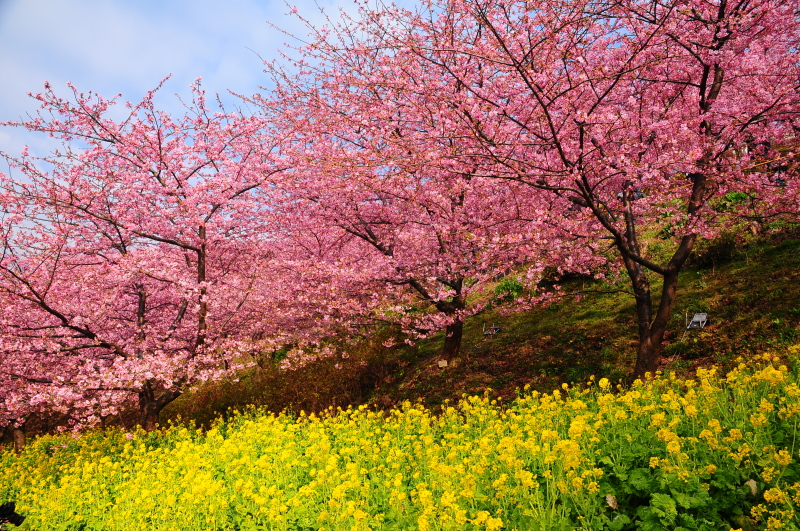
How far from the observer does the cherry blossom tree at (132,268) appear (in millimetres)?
10797

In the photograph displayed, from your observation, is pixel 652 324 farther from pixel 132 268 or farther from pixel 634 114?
pixel 132 268

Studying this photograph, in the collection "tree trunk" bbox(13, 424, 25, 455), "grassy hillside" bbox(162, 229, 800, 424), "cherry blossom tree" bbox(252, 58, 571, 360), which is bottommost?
"tree trunk" bbox(13, 424, 25, 455)

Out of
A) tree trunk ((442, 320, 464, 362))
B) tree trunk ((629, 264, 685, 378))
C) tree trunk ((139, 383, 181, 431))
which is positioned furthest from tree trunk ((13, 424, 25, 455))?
tree trunk ((629, 264, 685, 378))

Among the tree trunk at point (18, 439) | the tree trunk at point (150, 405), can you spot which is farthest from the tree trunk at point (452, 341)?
the tree trunk at point (18, 439)

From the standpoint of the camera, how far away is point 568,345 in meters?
11.4

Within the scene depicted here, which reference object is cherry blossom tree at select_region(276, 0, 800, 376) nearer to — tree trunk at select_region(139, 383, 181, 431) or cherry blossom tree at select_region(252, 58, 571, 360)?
cherry blossom tree at select_region(252, 58, 571, 360)

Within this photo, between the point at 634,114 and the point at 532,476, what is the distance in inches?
313

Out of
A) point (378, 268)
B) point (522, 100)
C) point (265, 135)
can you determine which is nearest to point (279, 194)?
point (265, 135)

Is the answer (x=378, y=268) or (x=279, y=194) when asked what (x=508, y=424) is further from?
(x=279, y=194)

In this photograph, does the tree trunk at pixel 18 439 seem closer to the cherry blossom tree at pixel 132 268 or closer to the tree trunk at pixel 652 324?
the cherry blossom tree at pixel 132 268

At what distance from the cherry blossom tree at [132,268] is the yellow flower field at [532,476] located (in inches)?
150

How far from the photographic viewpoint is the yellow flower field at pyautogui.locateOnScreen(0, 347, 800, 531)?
3648 mm

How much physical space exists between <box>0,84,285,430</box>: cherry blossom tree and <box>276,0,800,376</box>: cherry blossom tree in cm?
572

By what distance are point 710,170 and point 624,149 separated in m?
1.45
